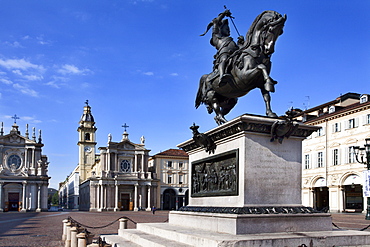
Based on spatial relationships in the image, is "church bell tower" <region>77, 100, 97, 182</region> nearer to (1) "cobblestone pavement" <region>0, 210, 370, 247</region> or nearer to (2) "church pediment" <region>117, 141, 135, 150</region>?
(2) "church pediment" <region>117, 141, 135, 150</region>

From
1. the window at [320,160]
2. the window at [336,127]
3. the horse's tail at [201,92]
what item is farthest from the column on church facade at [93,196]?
the horse's tail at [201,92]

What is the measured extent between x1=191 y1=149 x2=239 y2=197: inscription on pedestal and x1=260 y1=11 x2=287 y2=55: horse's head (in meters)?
2.51

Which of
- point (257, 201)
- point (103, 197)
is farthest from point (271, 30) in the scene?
point (103, 197)

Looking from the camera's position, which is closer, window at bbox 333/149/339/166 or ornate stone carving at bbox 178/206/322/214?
ornate stone carving at bbox 178/206/322/214

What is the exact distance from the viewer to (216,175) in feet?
33.7

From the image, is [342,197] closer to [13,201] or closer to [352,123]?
[352,123]

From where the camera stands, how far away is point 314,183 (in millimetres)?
48812

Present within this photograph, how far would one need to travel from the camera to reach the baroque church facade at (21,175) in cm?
7106

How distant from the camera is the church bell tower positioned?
9425 cm

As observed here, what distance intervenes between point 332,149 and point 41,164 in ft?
167

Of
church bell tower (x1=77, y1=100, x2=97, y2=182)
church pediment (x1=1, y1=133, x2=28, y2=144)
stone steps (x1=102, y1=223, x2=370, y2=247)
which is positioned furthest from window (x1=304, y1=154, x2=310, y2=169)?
church bell tower (x1=77, y1=100, x2=97, y2=182)

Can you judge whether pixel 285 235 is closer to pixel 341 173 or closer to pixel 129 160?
pixel 341 173

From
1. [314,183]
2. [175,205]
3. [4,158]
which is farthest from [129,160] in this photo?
[314,183]

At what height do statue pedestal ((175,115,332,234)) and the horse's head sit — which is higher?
the horse's head
